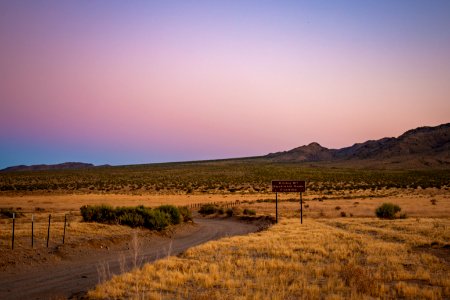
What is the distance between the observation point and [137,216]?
1067 inches

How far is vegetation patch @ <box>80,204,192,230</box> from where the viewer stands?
27.0 metres

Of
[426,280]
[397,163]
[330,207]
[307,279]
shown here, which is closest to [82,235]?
[307,279]

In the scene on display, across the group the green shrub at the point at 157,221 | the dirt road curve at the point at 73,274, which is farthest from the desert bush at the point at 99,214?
the dirt road curve at the point at 73,274

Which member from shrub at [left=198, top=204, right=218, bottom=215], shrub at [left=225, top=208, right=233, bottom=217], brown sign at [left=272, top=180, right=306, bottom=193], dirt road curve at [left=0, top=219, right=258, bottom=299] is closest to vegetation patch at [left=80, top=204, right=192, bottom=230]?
dirt road curve at [left=0, top=219, right=258, bottom=299]

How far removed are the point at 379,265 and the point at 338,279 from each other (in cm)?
270

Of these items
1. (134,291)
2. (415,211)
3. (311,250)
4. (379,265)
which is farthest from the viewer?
(415,211)

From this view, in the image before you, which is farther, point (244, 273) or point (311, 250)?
point (311, 250)

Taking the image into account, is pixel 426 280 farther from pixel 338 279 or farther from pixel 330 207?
pixel 330 207

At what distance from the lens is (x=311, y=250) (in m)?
17.0

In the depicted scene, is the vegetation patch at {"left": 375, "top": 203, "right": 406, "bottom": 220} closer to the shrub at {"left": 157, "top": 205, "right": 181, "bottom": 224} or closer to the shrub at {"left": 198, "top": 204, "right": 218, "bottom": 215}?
the shrub at {"left": 198, "top": 204, "right": 218, "bottom": 215}

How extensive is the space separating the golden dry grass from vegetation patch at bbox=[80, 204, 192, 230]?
8.95 m

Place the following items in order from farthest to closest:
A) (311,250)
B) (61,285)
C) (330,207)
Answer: (330,207) < (311,250) < (61,285)

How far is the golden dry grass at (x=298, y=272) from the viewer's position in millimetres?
10484

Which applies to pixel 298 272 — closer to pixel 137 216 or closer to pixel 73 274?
pixel 73 274
